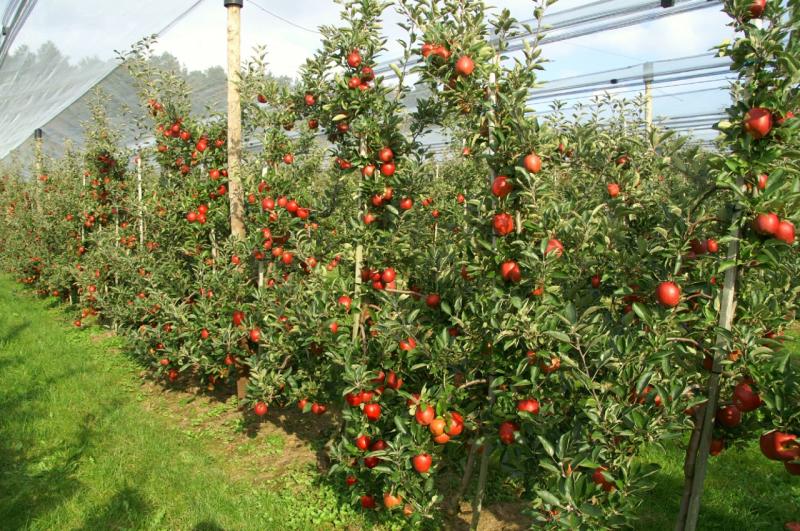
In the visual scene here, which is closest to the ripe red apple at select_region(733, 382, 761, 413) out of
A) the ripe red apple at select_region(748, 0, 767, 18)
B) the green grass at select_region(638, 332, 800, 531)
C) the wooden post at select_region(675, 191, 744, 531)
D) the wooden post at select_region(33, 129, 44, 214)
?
the wooden post at select_region(675, 191, 744, 531)

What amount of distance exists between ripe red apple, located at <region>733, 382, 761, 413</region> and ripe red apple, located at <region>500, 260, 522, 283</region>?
0.89 meters

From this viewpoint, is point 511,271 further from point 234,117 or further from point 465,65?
point 234,117

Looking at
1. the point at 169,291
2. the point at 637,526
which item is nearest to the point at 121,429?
the point at 169,291

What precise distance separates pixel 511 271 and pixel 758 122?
1.03 meters

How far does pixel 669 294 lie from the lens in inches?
78.5

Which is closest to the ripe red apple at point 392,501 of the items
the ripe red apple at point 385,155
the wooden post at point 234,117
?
the ripe red apple at point 385,155

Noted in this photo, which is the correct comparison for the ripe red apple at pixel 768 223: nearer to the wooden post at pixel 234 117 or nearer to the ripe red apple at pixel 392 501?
the ripe red apple at pixel 392 501

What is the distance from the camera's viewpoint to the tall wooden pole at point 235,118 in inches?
187

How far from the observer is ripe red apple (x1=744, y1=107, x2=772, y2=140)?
5.89ft

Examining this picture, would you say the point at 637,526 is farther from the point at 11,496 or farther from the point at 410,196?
the point at 11,496

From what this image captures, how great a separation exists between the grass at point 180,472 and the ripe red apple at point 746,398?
0.92m

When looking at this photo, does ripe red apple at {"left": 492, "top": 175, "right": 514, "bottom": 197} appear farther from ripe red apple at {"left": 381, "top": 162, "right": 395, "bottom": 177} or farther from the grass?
the grass

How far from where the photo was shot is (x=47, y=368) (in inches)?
238

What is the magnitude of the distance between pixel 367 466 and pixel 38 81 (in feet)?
38.9
